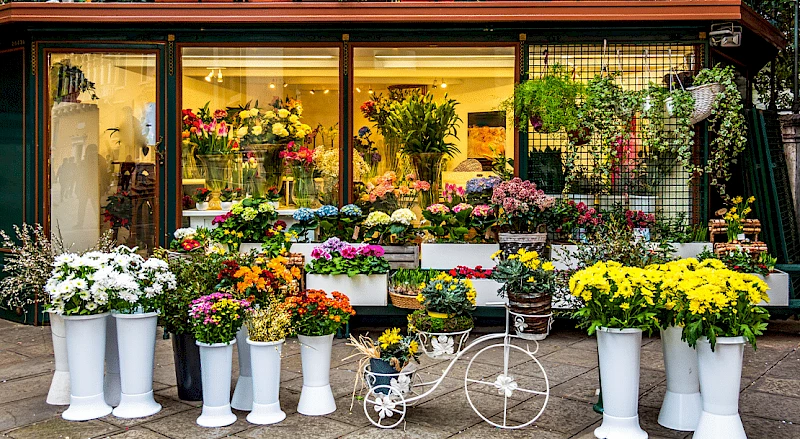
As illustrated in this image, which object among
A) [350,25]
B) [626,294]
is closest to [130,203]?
[350,25]

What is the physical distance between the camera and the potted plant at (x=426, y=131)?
920 cm

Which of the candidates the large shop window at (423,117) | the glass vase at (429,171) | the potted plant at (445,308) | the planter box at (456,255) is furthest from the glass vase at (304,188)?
the potted plant at (445,308)

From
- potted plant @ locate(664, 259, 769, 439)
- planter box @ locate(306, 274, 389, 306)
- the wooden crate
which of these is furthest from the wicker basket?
potted plant @ locate(664, 259, 769, 439)

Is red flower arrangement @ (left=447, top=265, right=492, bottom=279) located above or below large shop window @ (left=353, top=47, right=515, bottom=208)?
below

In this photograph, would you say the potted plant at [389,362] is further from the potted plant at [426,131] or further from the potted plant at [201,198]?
the potted plant at [201,198]

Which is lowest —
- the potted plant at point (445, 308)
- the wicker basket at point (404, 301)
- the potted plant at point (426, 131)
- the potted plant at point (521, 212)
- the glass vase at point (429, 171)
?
the wicker basket at point (404, 301)

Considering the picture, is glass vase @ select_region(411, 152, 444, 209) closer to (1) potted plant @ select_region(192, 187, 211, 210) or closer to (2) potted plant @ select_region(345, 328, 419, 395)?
(1) potted plant @ select_region(192, 187, 211, 210)

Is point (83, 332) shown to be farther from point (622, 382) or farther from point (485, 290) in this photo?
point (485, 290)

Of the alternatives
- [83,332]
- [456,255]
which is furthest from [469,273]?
[83,332]

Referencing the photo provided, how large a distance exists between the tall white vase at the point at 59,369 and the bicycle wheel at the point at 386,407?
87.7 inches

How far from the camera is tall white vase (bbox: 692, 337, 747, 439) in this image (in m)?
4.71

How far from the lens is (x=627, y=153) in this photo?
881cm

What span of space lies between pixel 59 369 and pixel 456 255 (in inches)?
161

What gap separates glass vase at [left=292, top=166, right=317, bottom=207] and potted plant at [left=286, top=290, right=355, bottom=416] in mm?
3717
